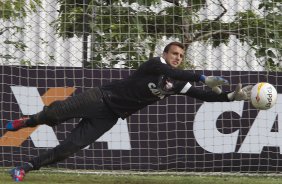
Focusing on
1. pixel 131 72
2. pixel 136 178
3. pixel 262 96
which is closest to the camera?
pixel 262 96

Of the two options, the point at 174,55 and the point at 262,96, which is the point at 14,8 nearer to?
the point at 174,55

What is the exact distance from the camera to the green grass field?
9203mm

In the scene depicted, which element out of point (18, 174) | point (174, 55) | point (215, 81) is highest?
point (174, 55)

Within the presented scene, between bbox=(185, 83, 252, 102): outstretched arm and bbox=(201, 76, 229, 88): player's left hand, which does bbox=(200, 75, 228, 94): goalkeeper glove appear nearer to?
bbox=(201, 76, 229, 88): player's left hand

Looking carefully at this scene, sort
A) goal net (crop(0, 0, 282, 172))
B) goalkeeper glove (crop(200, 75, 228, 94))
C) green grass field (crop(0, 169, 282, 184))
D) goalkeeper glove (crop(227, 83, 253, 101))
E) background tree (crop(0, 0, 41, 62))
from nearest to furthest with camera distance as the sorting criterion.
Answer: goalkeeper glove (crop(200, 75, 228, 94))
goalkeeper glove (crop(227, 83, 253, 101))
green grass field (crop(0, 169, 282, 184))
goal net (crop(0, 0, 282, 172))
background tree (crop(0, 0, 41, 62))

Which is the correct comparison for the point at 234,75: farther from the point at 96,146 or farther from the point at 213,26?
the point at 96,146

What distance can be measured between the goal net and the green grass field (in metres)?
0.45

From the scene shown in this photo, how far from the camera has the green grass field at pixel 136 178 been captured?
30.2ft

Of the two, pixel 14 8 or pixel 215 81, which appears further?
pixel 14 8

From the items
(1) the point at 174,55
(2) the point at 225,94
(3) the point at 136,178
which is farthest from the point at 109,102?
(3) the point at 136,178

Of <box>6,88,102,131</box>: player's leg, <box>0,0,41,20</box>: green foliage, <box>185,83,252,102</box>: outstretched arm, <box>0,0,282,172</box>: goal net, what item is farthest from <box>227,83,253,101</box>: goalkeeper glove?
<box>0,0,41,20</box>: green foliage

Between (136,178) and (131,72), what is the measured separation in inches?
71.3

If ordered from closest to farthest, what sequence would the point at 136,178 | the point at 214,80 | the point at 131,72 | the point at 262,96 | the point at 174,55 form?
the point at 214,80 < the point at 262,96 < the point at 174,55 < the point at 136,178 < the point at 131,72

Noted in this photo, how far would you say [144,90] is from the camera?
8.32m
